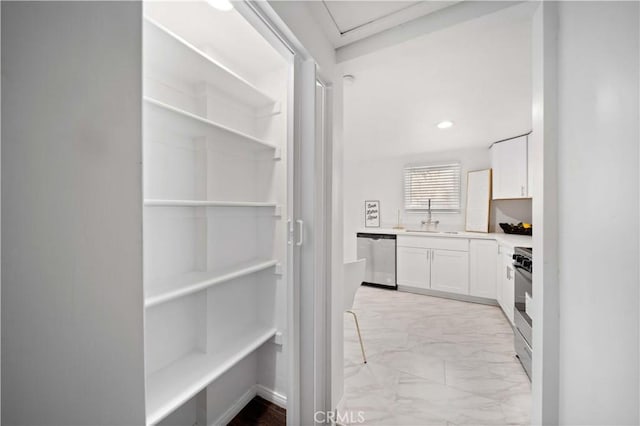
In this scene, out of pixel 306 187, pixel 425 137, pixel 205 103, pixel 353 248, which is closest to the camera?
pixel 306 187

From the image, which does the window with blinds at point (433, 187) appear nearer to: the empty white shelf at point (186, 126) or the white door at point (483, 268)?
the white door at point (483, 268)

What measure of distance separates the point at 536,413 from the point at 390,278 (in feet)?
10.8

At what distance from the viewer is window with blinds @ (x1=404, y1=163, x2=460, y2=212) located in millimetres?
4418

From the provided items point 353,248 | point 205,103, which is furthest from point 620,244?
point 353,248

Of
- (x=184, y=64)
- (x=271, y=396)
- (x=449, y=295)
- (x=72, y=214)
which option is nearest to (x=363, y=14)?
(x=184, y=64)

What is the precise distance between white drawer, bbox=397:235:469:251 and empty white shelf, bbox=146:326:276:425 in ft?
10.5

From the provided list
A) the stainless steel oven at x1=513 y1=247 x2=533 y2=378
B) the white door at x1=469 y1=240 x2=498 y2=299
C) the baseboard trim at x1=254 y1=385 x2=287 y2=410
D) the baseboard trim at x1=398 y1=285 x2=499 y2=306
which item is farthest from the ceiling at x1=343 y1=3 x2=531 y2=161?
the baseboard trim at x1=398 y1=285 x2=499 y2=306

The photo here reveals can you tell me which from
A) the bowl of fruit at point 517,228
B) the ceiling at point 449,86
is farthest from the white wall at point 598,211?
the bowl of fruit at point 517,228

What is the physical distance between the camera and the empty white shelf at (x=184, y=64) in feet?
3.52

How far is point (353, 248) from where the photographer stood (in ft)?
17.8

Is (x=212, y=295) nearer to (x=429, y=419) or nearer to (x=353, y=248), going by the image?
(x=429, y=419)

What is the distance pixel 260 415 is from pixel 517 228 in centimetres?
388

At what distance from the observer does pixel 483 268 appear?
3.61 m

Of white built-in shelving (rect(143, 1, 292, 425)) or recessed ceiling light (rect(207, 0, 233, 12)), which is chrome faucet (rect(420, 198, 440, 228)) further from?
recessed ceiling light (rect(207, 0, 233, 12))
